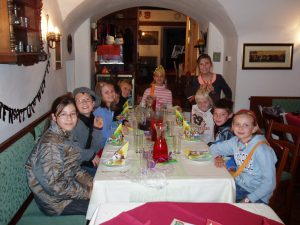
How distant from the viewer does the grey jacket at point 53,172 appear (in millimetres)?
1989

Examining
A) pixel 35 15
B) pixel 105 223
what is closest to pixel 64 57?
pixel 35 15

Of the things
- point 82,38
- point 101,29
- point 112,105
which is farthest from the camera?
point 101,29

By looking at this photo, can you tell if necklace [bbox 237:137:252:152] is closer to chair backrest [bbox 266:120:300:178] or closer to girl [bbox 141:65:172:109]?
chair backrest [bbox 266:120:300:178]

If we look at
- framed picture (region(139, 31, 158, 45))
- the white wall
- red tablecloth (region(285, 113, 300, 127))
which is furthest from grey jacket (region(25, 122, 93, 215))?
framed picture (region(139, 31, 158, 45))

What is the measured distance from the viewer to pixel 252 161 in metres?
2.15

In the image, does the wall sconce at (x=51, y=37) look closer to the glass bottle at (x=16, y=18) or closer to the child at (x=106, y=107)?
the child at (x=106, y=107)

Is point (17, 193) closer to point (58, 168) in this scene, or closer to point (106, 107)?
point (58, 168)

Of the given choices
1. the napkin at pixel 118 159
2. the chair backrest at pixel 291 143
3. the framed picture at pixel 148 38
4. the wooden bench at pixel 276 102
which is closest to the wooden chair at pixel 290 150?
the chair backrest at pixel 291 143

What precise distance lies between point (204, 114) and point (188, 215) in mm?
1912

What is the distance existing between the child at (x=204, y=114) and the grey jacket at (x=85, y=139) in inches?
39.2

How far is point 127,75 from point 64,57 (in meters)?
1.69

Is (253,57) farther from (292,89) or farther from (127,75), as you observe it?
(127,75)

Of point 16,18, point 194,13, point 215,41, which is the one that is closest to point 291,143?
point 16,18

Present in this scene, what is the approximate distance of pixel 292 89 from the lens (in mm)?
5273
